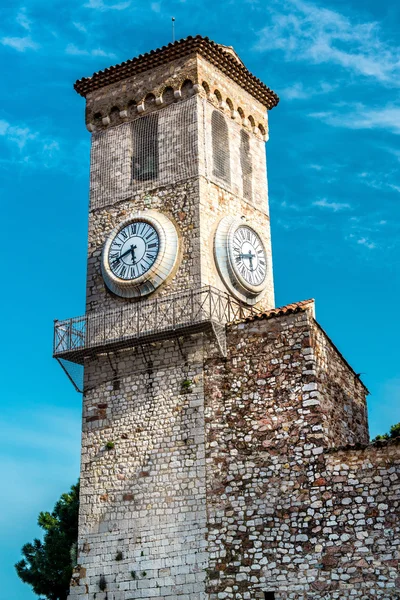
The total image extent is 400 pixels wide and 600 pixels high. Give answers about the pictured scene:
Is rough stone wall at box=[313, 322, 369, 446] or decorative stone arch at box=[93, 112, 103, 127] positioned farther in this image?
decorative stone arch at box=[93, 112, 103, 127]

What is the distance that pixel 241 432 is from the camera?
2133 cm

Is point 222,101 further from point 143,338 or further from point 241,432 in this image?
point 241,432

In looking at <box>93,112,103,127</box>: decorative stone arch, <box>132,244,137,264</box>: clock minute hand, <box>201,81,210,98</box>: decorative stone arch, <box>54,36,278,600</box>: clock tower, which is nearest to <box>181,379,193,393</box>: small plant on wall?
<box>54,36,278,600</box>: clock tower

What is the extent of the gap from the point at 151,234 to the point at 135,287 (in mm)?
1376

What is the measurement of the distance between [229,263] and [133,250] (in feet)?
7.93

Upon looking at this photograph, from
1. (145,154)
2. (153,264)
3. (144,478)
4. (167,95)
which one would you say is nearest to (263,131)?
(167,95)

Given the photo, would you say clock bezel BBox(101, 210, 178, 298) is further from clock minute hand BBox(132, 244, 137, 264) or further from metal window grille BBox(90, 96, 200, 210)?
metal window grille BBox(90, 96, 200, 210)

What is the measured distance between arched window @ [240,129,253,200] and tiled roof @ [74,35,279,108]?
58.1 inches

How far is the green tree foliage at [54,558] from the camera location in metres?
29.0

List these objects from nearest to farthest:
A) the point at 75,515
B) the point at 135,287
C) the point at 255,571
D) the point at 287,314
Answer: the point at 255,571, the point at 287,314, the point at 135,287, the point at 75,515

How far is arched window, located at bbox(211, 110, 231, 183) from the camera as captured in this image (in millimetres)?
25141

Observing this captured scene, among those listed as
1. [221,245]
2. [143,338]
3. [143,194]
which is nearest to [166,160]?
[143,194]

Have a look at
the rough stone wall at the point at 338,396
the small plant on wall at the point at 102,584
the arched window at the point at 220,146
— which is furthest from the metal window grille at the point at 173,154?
the small plant on wall at the point at 102,584

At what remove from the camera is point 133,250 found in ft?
79.6
